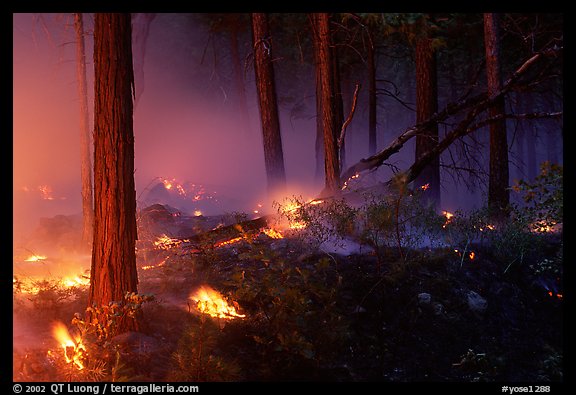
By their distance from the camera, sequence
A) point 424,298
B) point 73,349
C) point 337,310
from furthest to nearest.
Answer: point 424,298 → point 337,310 → point 73,349

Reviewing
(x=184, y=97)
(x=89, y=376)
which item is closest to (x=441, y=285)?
(x=89, y=376)

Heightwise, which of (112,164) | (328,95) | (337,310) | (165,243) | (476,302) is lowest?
(476,302)

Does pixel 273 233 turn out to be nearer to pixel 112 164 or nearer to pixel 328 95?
pixel 328 95

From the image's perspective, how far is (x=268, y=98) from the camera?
507 inches

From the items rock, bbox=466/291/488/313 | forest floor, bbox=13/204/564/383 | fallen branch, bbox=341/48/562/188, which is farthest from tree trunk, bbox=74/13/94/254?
rock, bbox=466/291/488/313

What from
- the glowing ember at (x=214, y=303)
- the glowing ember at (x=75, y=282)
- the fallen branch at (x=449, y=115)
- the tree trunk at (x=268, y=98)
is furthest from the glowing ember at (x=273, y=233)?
the glowing ember at (x=75, y=282)

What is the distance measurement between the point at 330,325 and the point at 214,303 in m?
1.53

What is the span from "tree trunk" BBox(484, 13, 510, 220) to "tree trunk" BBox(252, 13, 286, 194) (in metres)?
5.42

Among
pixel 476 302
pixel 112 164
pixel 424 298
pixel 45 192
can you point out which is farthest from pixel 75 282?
pixel 45 192

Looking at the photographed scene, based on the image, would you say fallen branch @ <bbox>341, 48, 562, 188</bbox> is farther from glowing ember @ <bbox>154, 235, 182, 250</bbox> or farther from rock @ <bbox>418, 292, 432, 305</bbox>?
rock @ <bbox>418, 292, 432, 305</bbox>

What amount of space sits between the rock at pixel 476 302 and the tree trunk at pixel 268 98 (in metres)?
6.87

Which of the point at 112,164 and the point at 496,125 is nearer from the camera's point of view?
the point at 112,164

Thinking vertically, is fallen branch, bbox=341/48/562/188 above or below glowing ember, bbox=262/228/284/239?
above

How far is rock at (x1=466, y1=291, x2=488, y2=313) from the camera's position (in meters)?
7.14
